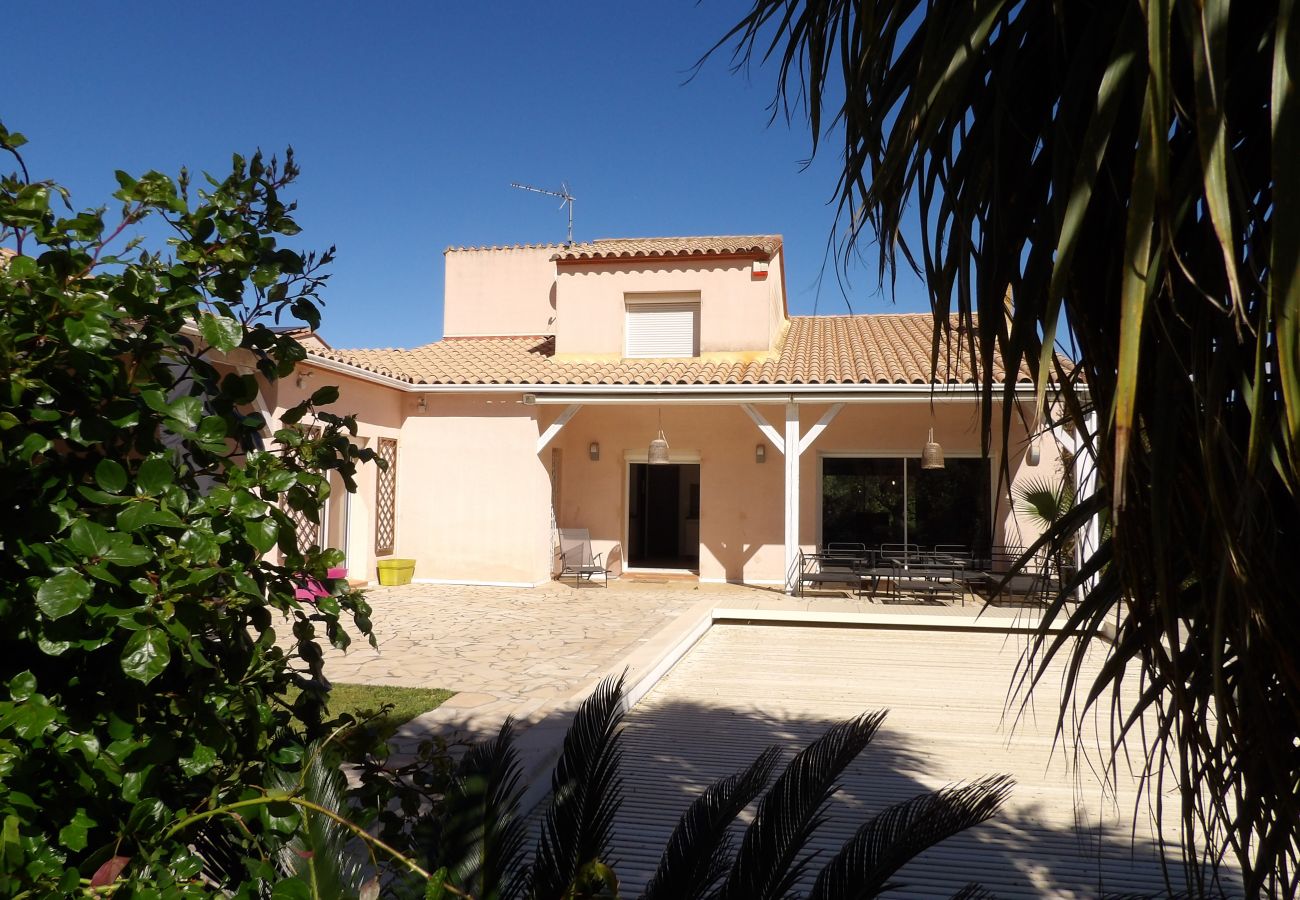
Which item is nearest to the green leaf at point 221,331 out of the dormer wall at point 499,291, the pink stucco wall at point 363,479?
the pink stucco wall at point 363,479

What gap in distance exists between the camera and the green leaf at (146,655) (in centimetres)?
157

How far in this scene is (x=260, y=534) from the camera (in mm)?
1842

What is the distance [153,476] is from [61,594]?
0.99ft

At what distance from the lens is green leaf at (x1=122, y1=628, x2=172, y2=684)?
5.14 feet

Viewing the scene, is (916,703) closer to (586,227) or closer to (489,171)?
(489,171)

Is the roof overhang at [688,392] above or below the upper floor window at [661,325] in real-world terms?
below

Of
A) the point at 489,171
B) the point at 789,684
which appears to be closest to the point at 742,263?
the point at 489,171

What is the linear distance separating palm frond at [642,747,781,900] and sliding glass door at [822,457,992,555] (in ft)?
43.4

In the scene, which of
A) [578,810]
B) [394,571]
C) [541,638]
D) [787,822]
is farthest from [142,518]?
[394,571]

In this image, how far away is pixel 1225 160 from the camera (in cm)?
126

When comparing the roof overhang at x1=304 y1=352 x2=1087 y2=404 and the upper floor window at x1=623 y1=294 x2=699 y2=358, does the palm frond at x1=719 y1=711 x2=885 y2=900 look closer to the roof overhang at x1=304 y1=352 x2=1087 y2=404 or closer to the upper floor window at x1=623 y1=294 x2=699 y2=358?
the roof overhang at x1=304 y1=352 x2=1087 y2=404

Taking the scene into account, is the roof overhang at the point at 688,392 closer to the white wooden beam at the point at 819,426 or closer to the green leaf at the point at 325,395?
the white wooden beam at the point at 819,426

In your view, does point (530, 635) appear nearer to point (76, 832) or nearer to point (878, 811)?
point (878, 811)

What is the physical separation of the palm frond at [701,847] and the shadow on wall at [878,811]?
2.73ft
